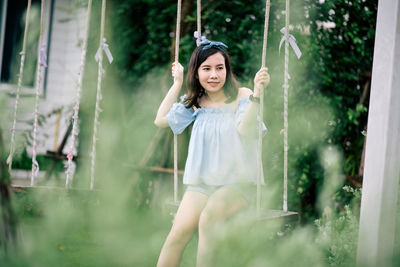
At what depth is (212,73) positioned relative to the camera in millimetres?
2018

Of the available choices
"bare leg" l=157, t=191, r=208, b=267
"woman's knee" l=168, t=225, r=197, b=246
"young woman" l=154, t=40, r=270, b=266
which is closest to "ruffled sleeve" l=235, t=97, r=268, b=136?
"young woman" l=154, t=40, r=270, b=266

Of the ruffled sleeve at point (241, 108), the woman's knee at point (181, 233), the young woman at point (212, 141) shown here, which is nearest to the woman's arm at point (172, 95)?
the young woman at point (212, 141)

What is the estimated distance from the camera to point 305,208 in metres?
3.09

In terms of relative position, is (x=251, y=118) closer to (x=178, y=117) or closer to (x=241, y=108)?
(x=241, y=108)

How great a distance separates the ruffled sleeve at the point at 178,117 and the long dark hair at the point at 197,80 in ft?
0.11

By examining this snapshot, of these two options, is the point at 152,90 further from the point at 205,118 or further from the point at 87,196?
the point at 87,196

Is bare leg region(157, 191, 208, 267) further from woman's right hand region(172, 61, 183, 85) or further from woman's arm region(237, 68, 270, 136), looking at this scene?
woman's right hand region(172, 61, 183, 85)

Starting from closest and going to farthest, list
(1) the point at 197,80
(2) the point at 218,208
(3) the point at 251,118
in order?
(2) the point at 218,208 → (3) the point at 251,118 → (1) the point at 197,80

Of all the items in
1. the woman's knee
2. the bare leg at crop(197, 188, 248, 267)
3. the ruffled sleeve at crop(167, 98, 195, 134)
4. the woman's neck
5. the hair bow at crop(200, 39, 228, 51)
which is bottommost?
the woman's knee

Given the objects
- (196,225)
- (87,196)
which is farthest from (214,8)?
(87,196)

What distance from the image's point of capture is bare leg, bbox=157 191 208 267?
5.61 feet

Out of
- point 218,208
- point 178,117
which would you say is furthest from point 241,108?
point 218,208

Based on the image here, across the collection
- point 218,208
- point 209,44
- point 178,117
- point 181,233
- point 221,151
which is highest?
point 209,44

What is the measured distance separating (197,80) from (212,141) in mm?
346
